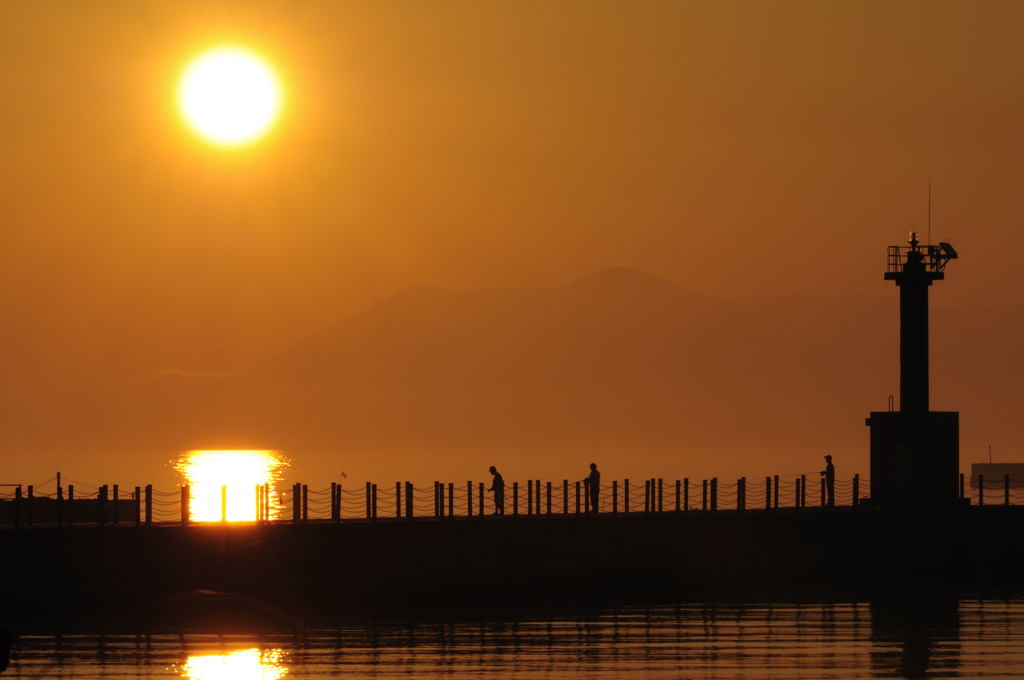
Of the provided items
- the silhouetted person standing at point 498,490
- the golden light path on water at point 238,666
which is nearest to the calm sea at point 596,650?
the golden light path on water at point 238,666

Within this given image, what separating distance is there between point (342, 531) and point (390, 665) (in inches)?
406

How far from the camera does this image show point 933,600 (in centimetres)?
5069

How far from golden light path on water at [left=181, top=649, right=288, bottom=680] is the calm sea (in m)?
0.04

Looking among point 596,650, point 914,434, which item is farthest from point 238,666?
point 914,434

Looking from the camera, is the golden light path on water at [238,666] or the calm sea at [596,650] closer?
the golden light path on water at [238,666]

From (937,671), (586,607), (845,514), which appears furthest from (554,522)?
(937,671)

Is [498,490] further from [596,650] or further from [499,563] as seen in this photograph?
[596,650]

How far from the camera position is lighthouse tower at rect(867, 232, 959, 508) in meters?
57.0

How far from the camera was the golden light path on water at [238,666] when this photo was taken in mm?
36969

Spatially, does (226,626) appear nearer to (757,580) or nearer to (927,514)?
(757,580)

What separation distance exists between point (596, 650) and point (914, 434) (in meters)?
19.4

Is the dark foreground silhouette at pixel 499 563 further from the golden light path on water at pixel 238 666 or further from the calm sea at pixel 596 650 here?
the golden light path on water at pixel 238 666

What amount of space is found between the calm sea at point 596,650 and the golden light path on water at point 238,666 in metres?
0.04

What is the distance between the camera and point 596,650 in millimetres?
40656
